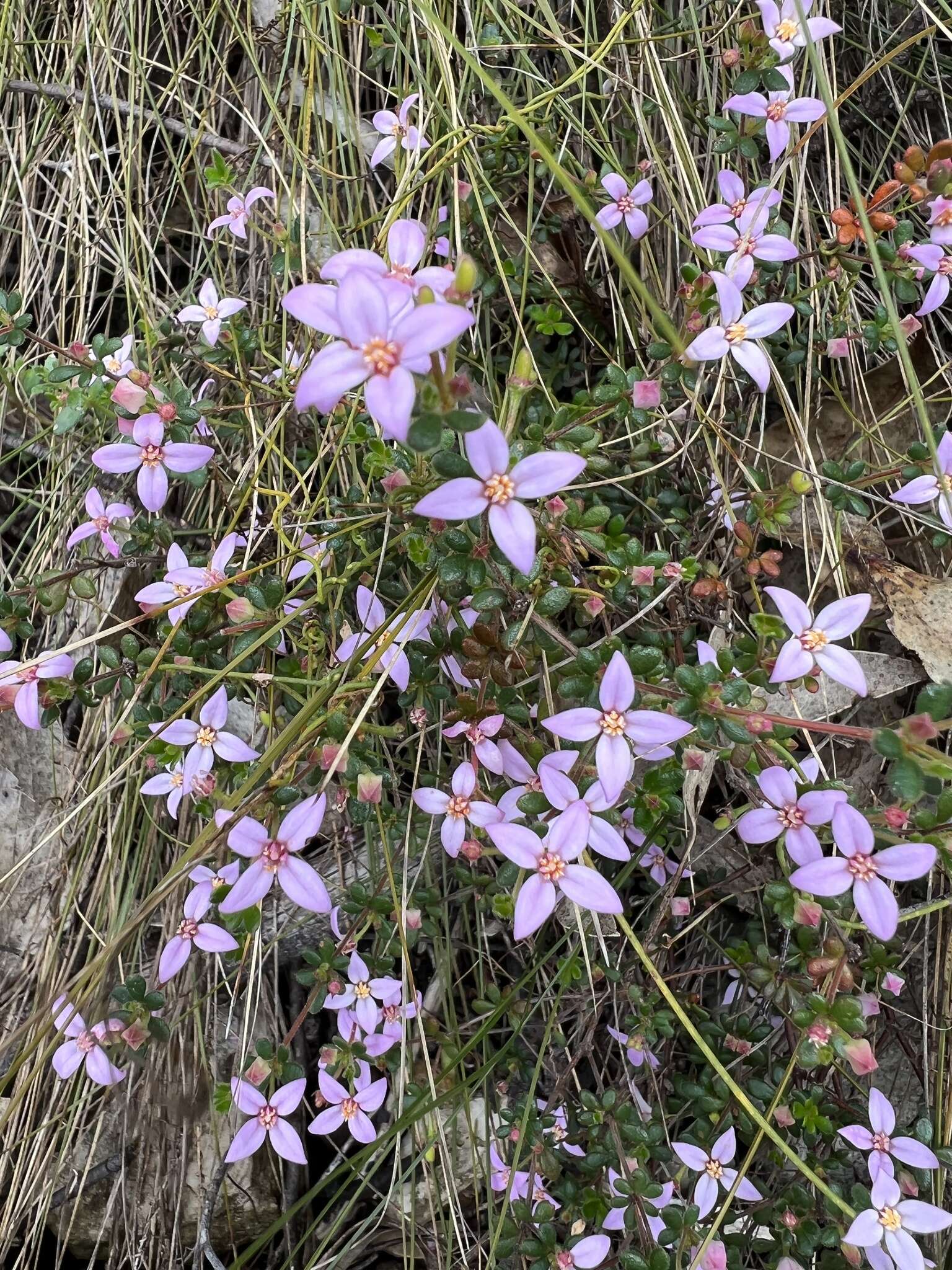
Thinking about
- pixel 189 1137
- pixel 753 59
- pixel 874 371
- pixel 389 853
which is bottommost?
pixel 189 1137

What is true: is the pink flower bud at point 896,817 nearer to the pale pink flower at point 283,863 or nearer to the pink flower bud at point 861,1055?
the pink flower bud at point 861,1055

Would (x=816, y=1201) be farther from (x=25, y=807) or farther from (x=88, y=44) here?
(x=88, y=44)

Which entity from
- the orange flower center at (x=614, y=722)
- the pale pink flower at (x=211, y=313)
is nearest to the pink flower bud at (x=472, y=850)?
the orange flower center at (x=614, y=722)

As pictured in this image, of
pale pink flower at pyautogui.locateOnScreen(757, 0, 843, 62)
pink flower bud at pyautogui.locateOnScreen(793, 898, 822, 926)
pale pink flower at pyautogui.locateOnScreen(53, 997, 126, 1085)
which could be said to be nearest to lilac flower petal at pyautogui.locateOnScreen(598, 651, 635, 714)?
pink flower bud at pyautogui.locateOnScreen(793, 898, 822, 926)

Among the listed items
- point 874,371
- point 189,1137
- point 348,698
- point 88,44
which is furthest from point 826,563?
point 88,44

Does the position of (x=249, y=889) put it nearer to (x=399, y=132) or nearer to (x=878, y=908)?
(x=878, y=908)

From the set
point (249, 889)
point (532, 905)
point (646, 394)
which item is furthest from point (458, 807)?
point (646, 394)

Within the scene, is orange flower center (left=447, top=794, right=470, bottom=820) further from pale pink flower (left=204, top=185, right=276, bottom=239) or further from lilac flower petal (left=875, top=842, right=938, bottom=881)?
pale pink flower (left=204, top=185, right=276, bottom=239)
